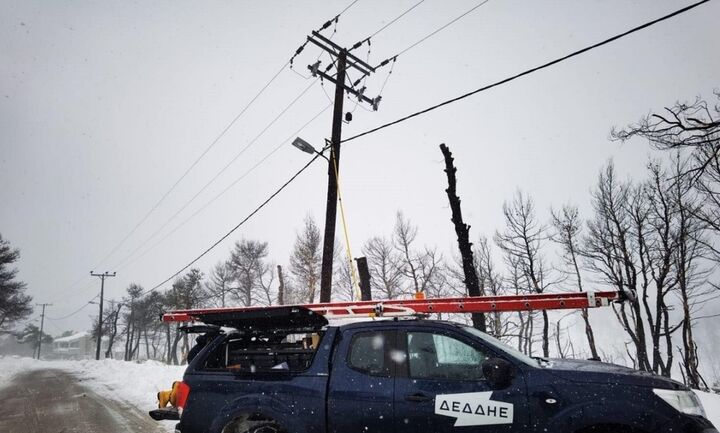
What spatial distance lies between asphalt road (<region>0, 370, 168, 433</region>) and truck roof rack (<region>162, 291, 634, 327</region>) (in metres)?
4.14

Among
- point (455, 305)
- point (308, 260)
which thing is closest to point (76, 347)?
point (308, 260)

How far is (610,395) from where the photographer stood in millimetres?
3260

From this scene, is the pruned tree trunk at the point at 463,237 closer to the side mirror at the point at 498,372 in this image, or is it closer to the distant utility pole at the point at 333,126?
the distant utility pole at the point at 333,126

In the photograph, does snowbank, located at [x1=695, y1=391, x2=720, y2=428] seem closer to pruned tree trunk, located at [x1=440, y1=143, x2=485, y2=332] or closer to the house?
pruned tree trunk, located at [x1=440, y1=143, x2=485, y2=332]

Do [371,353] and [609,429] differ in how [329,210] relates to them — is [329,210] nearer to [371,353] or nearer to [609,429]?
[371,353]

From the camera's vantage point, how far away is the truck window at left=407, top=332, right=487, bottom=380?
3.72 m

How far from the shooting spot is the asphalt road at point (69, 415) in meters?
7.38

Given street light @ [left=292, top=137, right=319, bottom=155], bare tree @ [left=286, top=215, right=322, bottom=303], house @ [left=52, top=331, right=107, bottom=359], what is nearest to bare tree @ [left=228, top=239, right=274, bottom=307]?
bare tree @ [left=286, top=215, right=322, bottom=303]

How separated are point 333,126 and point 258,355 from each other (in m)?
7.66

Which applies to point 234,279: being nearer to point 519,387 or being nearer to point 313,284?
point 313,284

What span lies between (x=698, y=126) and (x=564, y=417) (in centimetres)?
761

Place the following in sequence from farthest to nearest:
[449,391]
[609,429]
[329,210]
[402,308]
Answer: [329,210] → [402,308] → [449,391] → [609,429]

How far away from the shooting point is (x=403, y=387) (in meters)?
3.75

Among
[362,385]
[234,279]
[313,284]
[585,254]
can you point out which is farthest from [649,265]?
[234,279]
